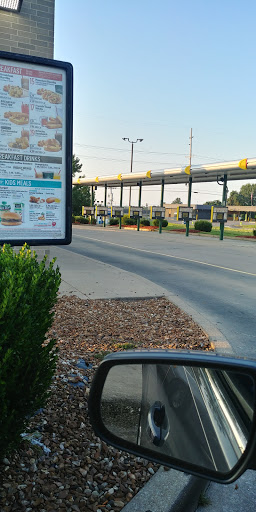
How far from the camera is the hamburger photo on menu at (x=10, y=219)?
15.0ft

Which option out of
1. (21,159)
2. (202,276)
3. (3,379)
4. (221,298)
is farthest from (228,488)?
(202,276)

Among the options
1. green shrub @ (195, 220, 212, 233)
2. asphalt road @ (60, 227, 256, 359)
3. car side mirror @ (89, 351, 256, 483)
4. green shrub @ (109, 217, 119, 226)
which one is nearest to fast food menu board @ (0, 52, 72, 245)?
asphalt road @ (60, 227, 256, 359)

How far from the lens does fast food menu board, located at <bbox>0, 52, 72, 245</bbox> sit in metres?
4.43

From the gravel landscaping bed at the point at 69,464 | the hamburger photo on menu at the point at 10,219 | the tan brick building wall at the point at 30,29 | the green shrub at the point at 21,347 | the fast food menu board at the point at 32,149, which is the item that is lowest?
the gravel landscaping bed at the point at 69,464

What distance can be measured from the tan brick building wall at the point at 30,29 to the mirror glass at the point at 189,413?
248 inches

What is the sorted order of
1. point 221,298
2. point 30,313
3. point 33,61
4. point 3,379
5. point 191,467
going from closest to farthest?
1. point 191,467
2. point 3,379
3. point 30,313
4. point 33,61
5. point 221,298

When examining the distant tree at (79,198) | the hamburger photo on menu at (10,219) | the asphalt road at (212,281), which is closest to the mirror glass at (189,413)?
the hamburger photo on menu at (10,219)

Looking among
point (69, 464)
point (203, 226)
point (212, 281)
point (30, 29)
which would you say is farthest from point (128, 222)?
point (69, 464)

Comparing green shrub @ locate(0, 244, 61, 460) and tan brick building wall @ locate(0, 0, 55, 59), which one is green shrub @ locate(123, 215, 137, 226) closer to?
tan brick building wall @ locate(0, 0, 55, 59)

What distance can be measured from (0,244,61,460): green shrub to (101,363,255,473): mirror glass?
789 mm

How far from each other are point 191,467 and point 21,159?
3.82 meters

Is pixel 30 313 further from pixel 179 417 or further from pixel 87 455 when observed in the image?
pixel 179 417

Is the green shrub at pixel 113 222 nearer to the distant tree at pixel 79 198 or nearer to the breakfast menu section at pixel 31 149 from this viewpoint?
the distant tree at pixel 79 198

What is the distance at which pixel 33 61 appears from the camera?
445cm
